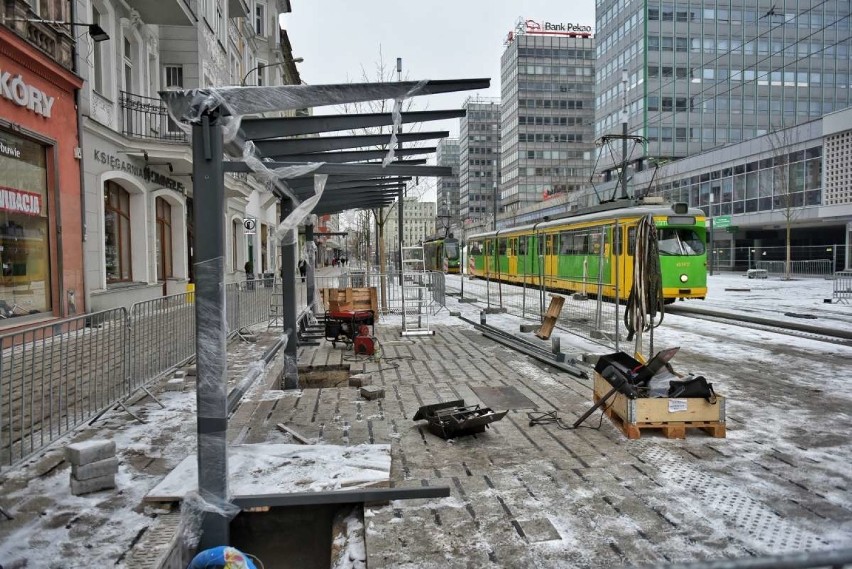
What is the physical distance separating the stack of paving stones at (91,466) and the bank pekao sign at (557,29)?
115 meters

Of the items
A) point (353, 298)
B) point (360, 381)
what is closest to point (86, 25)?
point (353, 298)

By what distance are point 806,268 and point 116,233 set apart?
40973 mm

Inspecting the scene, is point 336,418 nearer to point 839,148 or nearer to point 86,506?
point 86,506

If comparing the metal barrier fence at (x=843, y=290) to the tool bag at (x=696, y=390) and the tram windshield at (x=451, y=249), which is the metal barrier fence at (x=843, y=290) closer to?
the tool bag at (x=696, y=390)

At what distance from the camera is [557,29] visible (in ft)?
360

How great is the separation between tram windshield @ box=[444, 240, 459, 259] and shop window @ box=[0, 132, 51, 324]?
3432 centimetres

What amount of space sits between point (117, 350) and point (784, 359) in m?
9.47

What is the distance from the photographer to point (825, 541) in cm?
335

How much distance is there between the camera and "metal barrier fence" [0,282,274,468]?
163 inches

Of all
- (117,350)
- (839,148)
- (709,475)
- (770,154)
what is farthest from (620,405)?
(770,154)

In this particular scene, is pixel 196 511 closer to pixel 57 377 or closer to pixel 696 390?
pixel 57 377

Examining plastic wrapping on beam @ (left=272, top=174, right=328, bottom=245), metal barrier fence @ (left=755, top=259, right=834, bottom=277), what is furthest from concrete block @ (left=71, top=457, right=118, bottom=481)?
metal barrier fence @ (left=755, top=259, right=834, bottom=277)

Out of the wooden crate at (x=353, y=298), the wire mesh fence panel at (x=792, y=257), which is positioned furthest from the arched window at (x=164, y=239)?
the wire mesh fence panel at (x=792, y=257)

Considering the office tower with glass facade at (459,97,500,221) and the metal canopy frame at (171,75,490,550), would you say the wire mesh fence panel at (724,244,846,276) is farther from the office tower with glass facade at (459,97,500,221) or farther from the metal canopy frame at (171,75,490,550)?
the office tower with glass facade at (459,97,500,221)
